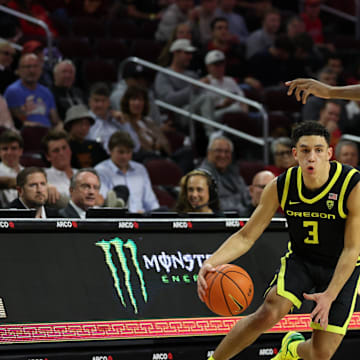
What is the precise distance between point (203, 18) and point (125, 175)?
5.54 metres

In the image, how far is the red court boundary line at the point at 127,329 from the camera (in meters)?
5.79

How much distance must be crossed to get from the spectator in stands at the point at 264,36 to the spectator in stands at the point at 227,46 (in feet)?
0.69

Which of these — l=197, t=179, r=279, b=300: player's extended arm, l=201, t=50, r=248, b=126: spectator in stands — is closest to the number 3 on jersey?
l=197, t=179, r=279, b=300: player's extended arm

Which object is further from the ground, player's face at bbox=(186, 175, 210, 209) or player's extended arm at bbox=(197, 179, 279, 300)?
player's face at bbox=(186, 175, 210, 209)

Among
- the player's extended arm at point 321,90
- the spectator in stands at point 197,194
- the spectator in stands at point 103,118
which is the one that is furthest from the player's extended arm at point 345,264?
the spectator in stands at point 103,118

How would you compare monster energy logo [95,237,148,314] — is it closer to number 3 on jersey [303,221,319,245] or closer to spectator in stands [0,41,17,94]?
number 3 on jersey [303,221,319,245]

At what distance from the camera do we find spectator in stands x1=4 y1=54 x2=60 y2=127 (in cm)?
1046

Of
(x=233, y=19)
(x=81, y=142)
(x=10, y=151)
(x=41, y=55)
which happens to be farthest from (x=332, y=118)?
(x=10, y=151)

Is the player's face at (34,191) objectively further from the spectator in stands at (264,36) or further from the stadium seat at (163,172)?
the spectator in stands at (264,36)

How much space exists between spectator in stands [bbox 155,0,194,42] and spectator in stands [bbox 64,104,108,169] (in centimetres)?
444

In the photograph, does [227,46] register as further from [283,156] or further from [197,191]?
[197,191]

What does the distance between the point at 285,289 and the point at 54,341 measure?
5.65 ft

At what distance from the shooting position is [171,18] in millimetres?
13969

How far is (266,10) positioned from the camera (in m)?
15.6
